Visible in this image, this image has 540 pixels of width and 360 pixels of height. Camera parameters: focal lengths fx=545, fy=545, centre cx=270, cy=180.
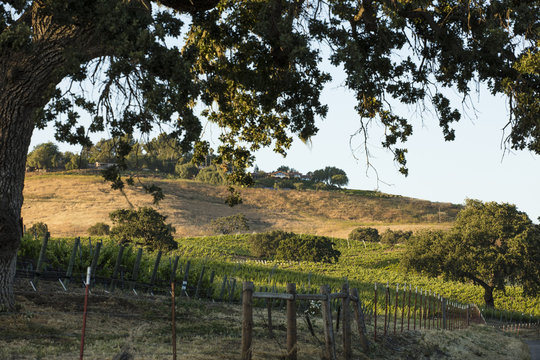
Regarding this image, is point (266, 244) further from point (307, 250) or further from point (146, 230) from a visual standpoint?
point (146, 230)

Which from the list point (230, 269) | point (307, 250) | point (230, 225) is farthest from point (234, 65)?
point (230, 225)

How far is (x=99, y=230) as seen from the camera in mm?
79062

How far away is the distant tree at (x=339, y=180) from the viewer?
6924 inches

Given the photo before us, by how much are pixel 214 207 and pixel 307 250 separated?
5331cm

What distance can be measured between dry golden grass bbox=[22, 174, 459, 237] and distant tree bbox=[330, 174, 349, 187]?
21.6 m

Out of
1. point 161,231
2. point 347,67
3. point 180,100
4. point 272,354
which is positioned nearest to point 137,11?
point 180,100

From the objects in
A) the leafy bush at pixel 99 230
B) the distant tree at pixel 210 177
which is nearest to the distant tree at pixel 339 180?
the distant tree at pixel 210 177

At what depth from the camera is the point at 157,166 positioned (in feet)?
496

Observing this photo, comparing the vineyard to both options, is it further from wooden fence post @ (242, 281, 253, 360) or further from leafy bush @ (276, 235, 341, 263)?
wooden fence post @ (242, 281, 253, 360)

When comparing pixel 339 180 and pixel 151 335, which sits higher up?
pixel 339 180

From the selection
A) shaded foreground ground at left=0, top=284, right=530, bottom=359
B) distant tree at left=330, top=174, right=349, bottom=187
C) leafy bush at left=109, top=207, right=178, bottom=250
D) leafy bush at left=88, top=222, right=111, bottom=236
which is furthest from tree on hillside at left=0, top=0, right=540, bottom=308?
distant tree at left=330, top=174, right=349, bottom=187

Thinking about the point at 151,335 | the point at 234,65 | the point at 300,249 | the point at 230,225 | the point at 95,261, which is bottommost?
the point at 300,249

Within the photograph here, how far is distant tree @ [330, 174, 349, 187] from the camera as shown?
577 ft

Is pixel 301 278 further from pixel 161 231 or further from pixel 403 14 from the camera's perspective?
pixel 403 14
